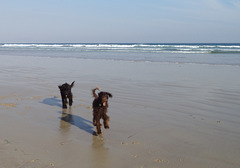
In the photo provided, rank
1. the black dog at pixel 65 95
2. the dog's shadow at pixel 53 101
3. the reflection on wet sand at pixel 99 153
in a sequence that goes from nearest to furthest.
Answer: the reflection on wet sand at pixel 99 153 < the black dog at pixel 65 95 < the dog's shadow at pixel 53 101

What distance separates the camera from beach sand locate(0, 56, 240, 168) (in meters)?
4.36

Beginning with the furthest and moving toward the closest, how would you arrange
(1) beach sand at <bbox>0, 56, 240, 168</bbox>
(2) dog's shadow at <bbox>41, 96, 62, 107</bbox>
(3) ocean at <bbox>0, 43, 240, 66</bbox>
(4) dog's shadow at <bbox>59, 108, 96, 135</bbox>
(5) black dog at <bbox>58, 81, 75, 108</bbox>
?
1. (3) ocean at <bbox>0, 43, 240, 66</bbox>
2. (2) dog's shadow at <bbox>41, 96, 62, 107</bbox>
3. (5) black dog at <bbox>58, 81, 75, 108</bbox>
4. (4) dog's shadow at <bbox>59, 108, 96, 135</bbox>
5. (1) beach sand at <bbox>0, 56, 240, 168</bbox>

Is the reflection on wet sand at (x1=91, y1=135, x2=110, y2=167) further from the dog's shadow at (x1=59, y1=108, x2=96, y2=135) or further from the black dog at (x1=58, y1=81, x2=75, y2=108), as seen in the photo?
the black dog at (x1=58, y1=81, x2=75, y2=108)

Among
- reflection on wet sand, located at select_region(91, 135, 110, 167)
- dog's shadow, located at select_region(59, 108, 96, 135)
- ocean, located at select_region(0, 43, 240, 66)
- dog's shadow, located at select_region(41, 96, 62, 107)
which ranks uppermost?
ocean, located at select_region(0, 43, 240, 66)

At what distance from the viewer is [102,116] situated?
5625 mm

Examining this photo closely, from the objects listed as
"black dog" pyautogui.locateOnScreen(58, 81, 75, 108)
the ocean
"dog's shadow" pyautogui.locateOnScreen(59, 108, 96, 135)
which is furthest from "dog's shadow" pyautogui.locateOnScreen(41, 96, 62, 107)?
the ocean

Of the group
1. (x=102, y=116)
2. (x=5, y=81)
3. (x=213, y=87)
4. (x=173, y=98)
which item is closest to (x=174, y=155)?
(x=102, y=116)

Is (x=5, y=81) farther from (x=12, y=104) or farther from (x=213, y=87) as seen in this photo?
(x=213, y=87)

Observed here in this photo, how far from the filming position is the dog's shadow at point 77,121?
6.06 meters

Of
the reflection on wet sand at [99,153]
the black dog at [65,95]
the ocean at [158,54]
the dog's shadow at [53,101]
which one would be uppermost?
the ocean at [158,54]

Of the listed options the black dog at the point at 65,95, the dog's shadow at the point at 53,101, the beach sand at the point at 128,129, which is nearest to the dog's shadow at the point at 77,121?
the beach sand at the point at 128,129

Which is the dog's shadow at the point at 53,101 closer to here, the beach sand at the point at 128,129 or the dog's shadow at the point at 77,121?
the beach sand at the point at 128,129

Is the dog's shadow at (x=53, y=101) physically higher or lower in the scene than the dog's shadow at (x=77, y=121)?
higher

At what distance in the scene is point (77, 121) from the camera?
6.59 meters
